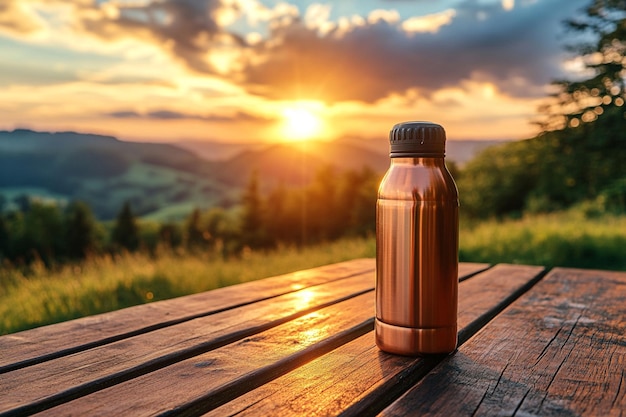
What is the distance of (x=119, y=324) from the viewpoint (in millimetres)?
1521

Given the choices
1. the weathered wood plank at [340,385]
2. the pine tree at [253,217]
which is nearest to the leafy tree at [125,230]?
the pine tree at [253,217]

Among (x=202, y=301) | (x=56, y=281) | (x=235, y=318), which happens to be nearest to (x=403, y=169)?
(x=235, y=318)

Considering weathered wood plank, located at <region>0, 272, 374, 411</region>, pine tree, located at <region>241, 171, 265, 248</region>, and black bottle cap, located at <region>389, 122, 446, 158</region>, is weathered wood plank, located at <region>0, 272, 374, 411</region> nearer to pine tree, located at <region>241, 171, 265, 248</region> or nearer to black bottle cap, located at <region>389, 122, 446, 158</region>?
black bottle cap, located at <region>389, 122, 446, 158</region>

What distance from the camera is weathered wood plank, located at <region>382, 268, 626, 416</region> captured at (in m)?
0.95

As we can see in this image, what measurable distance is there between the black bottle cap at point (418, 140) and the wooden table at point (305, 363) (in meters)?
0.46

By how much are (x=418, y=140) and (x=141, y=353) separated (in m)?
0.79

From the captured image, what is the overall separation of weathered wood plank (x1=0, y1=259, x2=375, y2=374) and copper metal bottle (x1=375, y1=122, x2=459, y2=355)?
2.27 feet

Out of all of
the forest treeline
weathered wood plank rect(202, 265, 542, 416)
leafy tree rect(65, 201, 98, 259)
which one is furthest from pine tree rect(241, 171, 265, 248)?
weathered wood plank rect(202, 265, 542, 416)

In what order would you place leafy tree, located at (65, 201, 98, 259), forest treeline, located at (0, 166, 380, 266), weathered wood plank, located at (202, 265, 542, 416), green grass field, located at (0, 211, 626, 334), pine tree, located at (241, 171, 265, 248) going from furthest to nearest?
leafy tree, located at (65, 201, 98, 259)
forest treeline, located at (0, 166, 380, 266)
pine tree, located at (241, 171, 265, 248)
green grass field, located at (0, 211, 626, 334)
weathered wood plank, located at (202, 265, 542, 416)

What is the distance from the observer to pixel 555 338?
1402 millimetres

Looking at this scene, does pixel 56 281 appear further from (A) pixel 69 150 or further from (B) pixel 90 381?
(A) pixel 69 150

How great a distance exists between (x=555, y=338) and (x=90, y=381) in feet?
3.69

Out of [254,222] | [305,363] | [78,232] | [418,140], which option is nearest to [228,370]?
[305,363]

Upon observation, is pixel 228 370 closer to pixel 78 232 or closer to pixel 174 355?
pixel 174 355
